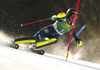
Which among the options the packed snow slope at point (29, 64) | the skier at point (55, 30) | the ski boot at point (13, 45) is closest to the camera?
the packed snow slope at point (29, 64)

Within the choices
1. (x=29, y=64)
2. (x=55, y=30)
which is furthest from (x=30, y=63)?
(x=55, y=30)

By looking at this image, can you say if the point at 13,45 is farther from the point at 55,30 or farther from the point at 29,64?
the point at 29,64

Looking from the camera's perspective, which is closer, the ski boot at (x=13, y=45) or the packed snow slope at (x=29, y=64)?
the packed snow slope at (x=29, y=64)

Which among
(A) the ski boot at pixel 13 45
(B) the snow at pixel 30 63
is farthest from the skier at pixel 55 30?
(B) the snow at pixel 30 63

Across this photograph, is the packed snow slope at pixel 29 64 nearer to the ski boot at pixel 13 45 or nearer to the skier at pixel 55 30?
the skier at pixel 55 30

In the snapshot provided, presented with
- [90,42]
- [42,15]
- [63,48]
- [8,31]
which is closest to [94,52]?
[90,42]

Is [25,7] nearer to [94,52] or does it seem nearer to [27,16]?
[27,16]

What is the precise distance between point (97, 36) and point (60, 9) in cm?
120

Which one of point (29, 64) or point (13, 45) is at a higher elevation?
point (13, 45)

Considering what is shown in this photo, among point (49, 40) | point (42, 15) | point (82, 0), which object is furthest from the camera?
point (42, 15)

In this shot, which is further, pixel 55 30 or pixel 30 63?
pixel 55 30

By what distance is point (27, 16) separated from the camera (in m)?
4.84

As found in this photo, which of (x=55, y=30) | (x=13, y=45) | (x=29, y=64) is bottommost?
(x=29, y=64)

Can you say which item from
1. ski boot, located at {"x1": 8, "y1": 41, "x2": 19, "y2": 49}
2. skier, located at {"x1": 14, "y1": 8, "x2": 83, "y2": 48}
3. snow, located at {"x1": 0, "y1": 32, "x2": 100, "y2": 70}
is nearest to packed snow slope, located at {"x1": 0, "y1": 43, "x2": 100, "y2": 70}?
snow, located at {"x1": 0, "y1": 32, "x2": 100, "y2": 70}
